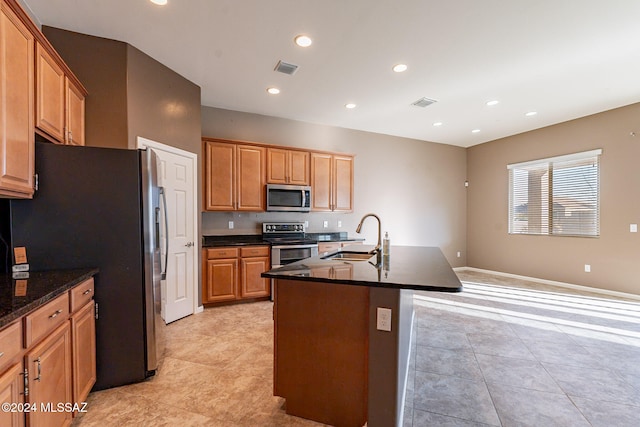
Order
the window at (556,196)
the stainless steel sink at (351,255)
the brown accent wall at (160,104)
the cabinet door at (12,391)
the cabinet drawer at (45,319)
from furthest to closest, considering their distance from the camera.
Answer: the window at (556,196) < the brown accent wall at (160,104) < the stainless steel sink at (351,255) < the cabinet drawer at (45,319) < the cabinet door at (12,391)

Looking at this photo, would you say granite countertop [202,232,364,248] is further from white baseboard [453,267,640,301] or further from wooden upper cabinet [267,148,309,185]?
white baseboard [453,267,640,301]

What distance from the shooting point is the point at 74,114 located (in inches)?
Answer: 95.0

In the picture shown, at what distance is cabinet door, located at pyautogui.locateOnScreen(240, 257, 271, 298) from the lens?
4.06 m

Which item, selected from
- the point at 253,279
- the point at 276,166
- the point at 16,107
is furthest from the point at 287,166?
the point at 16,107

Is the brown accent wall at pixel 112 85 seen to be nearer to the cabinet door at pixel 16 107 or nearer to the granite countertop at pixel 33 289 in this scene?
the cabinet door at pixel 16 107

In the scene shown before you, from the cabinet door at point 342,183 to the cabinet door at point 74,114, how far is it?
3416 millimetres

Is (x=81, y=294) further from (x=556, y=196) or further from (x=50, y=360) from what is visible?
(x=556, y=196)

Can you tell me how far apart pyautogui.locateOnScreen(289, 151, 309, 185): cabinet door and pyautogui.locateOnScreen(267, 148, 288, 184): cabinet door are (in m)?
0.10

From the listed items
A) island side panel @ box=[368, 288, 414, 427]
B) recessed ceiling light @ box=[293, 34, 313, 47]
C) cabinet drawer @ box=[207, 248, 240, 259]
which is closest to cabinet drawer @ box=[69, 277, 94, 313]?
island side panel @ box=[368, 288, 414, 427]

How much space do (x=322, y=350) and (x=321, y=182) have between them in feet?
11.4

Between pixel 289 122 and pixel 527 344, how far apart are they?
4438 mm

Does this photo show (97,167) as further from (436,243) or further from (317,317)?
(436,243)

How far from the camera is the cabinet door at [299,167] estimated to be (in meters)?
4.64

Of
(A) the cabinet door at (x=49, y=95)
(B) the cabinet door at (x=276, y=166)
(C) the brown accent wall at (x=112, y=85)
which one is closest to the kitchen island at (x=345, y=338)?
(A) the cabinet door at (x=49, y=95)
